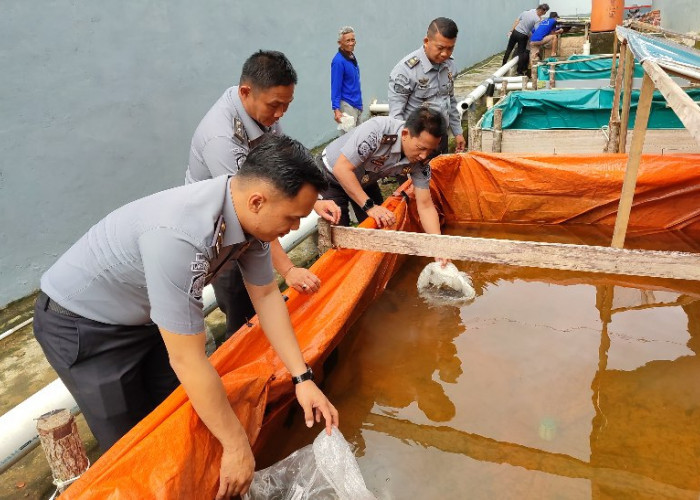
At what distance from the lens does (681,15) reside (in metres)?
9.92

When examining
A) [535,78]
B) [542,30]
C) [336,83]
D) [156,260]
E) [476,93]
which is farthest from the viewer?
[542,30]

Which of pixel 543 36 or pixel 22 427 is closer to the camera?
pixel 22 427

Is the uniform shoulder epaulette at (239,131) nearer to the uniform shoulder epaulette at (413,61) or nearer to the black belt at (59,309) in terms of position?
the black belt at (59,309)

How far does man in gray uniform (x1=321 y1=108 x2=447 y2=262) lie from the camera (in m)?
2.50

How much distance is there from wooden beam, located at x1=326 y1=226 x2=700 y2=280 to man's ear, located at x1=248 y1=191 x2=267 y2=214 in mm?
1226

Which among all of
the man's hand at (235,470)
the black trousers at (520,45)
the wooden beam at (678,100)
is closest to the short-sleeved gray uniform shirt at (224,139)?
the man's hand at (235,470)

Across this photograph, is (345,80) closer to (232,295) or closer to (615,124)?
(615,124)

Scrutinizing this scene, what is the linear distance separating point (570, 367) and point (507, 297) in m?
0.68

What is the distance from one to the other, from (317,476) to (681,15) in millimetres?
11966

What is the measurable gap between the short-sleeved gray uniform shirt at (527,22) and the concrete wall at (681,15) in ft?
8.70

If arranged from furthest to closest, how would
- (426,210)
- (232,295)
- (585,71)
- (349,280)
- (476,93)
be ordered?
1. (585,71)
2. (476,93)
3. (426,210)
4. (349,280)
5. (232,295)

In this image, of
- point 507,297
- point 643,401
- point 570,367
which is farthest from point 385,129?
point 643,401

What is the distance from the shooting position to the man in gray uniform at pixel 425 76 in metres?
3.63

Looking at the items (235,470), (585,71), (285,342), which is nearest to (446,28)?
(285,342)
